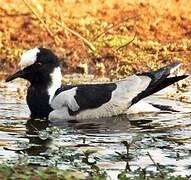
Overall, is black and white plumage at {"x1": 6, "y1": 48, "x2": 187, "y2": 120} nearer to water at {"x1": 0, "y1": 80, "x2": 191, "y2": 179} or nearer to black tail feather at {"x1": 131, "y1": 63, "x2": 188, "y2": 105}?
black tail feather at {"x1": 131, "y1": 63, "x2": 188, "y2": 105}

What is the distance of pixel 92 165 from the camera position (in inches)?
285

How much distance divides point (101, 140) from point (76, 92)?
60.7 inches

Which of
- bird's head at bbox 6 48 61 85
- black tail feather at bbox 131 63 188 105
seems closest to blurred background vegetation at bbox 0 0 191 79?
bird's head at bbox 6 48 61 85

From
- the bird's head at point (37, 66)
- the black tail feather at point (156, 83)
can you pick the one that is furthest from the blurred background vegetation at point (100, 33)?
the black tail feather at point (156, 83)

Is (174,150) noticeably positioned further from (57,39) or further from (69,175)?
(57,39)

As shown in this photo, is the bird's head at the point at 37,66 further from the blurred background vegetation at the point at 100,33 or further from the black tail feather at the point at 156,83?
the blurred background vegetation at the point at 100,33

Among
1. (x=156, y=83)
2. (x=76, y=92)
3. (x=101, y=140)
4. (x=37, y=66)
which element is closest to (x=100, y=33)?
(x=37, y=66)

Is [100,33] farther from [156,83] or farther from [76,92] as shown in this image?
[76,92]

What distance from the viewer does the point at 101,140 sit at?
28.2ft

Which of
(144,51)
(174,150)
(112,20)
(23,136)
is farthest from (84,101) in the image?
(112,20)

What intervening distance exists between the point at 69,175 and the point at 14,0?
9.14 m

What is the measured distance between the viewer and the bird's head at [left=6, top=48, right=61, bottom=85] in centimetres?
1054

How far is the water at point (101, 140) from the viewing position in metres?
7.40

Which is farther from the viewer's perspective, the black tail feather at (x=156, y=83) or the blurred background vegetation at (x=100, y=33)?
the blurred background vegetation at (x=100, y=33)
